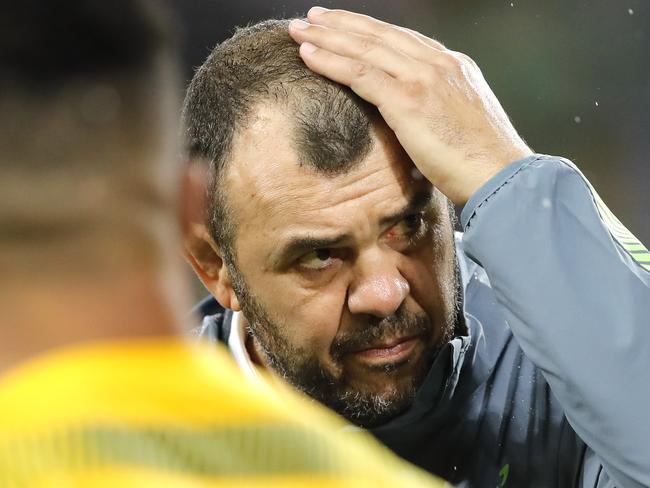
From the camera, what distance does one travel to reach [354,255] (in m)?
1.62

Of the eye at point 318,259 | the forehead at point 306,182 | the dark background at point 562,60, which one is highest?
the forehead at point 306,182

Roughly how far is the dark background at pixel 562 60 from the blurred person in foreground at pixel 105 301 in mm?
3264

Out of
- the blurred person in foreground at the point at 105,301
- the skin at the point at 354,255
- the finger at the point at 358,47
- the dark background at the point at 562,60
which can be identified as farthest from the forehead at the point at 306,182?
the dark background at the point at 562,60

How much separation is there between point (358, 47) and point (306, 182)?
21 cm

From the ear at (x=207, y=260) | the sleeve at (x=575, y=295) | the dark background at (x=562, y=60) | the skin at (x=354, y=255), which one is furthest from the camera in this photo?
the dark background at (x=562, y=60)

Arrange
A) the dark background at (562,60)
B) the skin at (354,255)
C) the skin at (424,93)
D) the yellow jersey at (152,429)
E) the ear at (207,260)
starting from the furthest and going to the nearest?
the dark background at (562,60) < the ear at (207,260) < the skin at (354,255) < the skin at (424,93) < the yellow jersey at (152,429)

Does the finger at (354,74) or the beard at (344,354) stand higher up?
the finger at (354,74)

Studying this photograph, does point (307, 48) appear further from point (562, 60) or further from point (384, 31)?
point (562, 60)

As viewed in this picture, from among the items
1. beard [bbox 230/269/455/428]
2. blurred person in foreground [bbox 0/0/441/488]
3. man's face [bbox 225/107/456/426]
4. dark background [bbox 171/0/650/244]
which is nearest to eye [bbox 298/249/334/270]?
man's face [bbox 225/107/456/426]

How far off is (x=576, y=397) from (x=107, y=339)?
0.86 metres

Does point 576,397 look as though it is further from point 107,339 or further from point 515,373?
point 107,339

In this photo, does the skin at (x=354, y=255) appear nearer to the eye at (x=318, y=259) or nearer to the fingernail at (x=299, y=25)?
the eye at (x=318, y=259)

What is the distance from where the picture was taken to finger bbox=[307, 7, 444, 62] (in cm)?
158

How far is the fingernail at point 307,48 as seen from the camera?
64.5 inches
